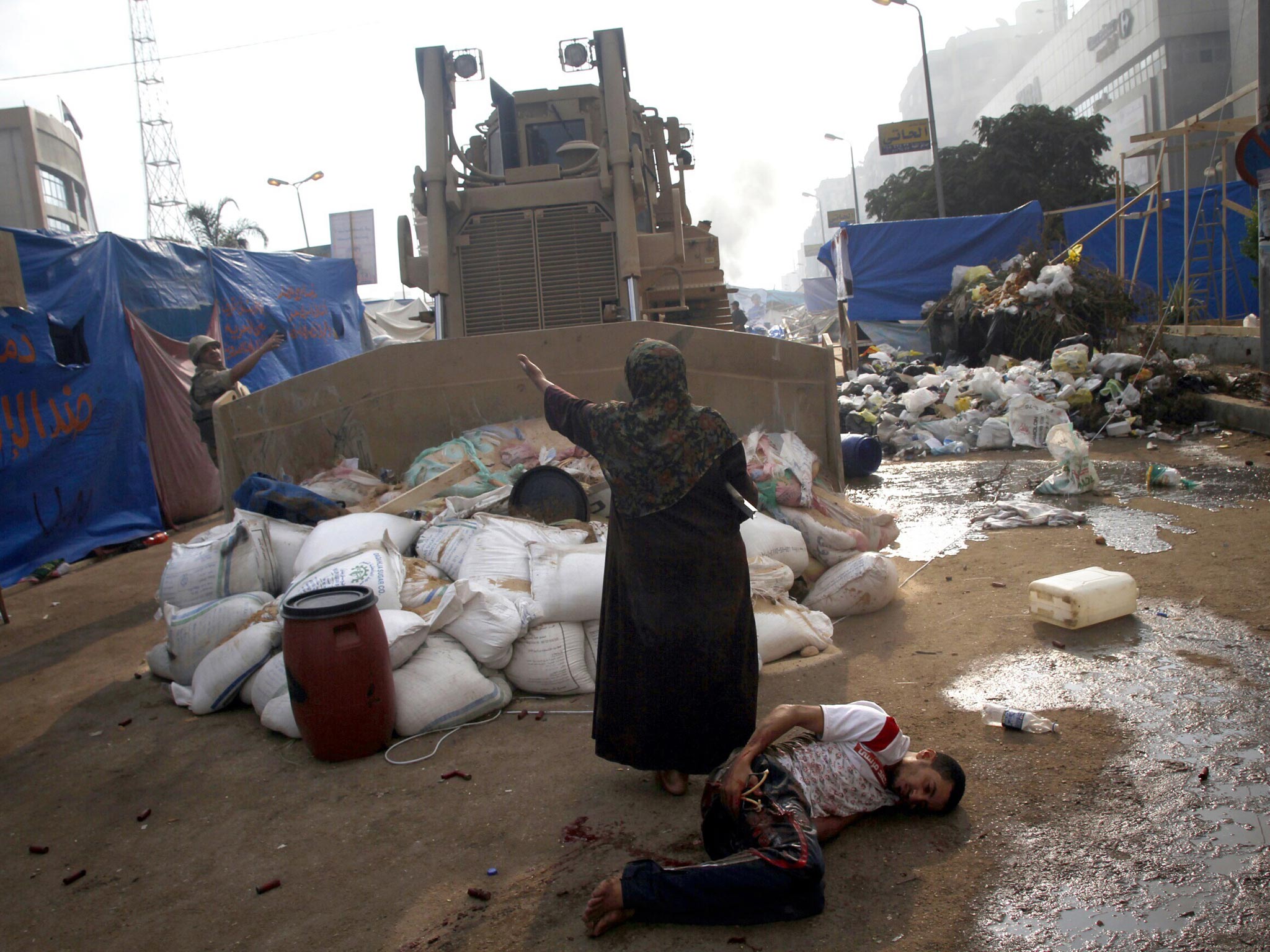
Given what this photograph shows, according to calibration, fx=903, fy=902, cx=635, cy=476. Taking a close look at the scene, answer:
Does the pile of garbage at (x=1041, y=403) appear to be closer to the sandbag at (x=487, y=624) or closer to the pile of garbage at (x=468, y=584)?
the pile of garbage at (x=468, y=584)

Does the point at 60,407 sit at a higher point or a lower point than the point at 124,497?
higher

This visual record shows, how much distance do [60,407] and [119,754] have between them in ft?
14.9

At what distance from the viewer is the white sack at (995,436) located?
861 cm

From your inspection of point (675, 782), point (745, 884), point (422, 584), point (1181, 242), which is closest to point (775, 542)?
point (422, 584)

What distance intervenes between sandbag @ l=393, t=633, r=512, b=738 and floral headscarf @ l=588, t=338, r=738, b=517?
45.5 inches

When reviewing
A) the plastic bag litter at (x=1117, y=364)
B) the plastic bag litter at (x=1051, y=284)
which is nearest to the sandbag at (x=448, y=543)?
the plastic bag litter at (x=1117, y=364)

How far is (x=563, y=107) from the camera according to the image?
24.6ft

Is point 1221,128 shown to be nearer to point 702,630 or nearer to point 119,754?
point 702,630

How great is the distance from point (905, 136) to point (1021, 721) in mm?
21174

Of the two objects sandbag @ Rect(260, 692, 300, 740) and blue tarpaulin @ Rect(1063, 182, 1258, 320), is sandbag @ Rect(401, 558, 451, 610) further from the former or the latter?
blue tarpaulin @ Rect(1063, 182, 1258, 320)

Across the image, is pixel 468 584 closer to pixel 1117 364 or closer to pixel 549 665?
pixel 549 665

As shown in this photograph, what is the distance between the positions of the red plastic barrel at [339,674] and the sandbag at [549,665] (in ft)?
1.81

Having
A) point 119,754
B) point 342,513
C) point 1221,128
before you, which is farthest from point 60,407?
point 1221,128

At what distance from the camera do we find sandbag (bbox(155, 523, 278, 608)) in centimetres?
413
